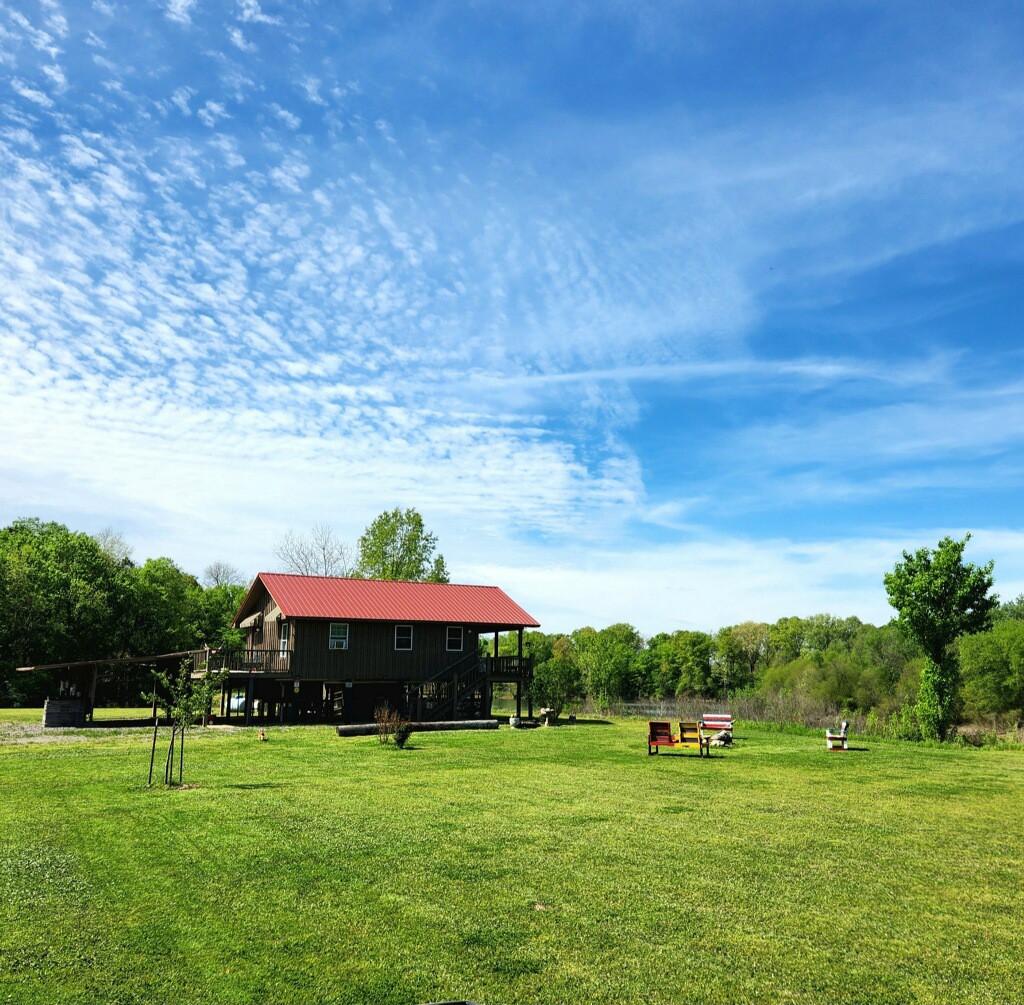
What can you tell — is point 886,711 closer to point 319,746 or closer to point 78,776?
Result: point 319,746

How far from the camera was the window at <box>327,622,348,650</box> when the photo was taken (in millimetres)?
32312

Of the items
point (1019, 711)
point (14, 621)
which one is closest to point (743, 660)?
point (1019, 711)

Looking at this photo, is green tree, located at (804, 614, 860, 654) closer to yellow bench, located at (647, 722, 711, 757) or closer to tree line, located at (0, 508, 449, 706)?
tree line, located at (0, 508, 449, 706)

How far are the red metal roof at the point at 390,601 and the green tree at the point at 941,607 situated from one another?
590 inches

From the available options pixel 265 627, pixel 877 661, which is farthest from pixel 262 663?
pixel 877 661

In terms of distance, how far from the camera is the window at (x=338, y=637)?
32.3 meters

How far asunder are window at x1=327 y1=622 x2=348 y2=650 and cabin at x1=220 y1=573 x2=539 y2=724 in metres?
0.04

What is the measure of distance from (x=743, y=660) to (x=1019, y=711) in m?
49.4

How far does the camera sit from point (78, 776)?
46.7 ft

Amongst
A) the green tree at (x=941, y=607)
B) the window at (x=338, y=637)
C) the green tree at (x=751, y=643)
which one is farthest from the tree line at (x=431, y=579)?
the green tree at (x=751, y=643)

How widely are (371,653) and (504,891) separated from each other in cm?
2662

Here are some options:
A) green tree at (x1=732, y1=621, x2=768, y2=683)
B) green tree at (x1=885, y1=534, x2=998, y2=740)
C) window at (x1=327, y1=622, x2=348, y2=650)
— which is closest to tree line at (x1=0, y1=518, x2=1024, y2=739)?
green tree at (x1=885, y1=534, x2=998, y2=740)

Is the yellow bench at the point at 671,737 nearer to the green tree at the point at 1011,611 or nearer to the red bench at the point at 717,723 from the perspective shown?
the red bench at the point at 717,723

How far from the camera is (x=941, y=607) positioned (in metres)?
27.4
